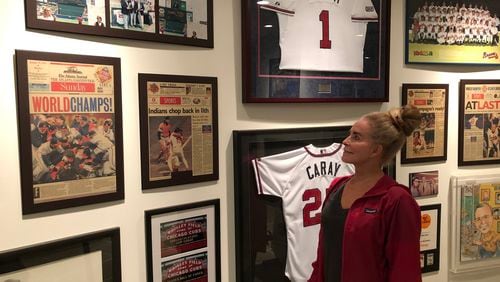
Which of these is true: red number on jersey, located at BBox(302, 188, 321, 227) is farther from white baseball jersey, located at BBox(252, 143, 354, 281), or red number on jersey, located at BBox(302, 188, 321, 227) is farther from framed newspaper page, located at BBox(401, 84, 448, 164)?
framed newspaper page, located at BBox(401, 84, 448, 164)

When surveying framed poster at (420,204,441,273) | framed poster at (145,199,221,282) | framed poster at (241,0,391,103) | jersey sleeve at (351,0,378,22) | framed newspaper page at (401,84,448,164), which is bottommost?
framed poster at (420,204,441,273)

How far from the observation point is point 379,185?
159 centimetres

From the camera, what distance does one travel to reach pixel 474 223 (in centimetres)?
280

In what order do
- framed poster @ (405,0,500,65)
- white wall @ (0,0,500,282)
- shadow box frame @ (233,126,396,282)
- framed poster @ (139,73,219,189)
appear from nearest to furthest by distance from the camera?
white wall @ (0,0,500,282) < framed poster @ (139,73,219,189) < shadow box frame @ (233,126,396,282) < framed poster @ (405,0,500,65)

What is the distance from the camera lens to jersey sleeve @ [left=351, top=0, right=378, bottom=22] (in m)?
2.36

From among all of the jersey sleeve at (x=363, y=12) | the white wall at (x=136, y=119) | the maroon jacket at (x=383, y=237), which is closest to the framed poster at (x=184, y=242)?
the white wall at (x=136, y=119)

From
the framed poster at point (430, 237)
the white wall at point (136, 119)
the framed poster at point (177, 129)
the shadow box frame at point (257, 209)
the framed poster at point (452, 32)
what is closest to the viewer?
the white wall at point (136, 119)

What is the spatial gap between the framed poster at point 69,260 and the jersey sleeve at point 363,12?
159 cm

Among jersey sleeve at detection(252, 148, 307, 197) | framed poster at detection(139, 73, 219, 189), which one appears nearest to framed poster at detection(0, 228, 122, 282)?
Answer: framed poster at detection(139, 73, 219, 189)

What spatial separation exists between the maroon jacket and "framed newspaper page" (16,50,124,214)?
0.88 m

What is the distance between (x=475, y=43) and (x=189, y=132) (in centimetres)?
190

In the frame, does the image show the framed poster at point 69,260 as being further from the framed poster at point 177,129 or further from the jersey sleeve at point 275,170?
the jersey sleeve at point 275,170

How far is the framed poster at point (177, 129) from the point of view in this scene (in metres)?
1.78

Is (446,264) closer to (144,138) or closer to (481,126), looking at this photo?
(481,126)
